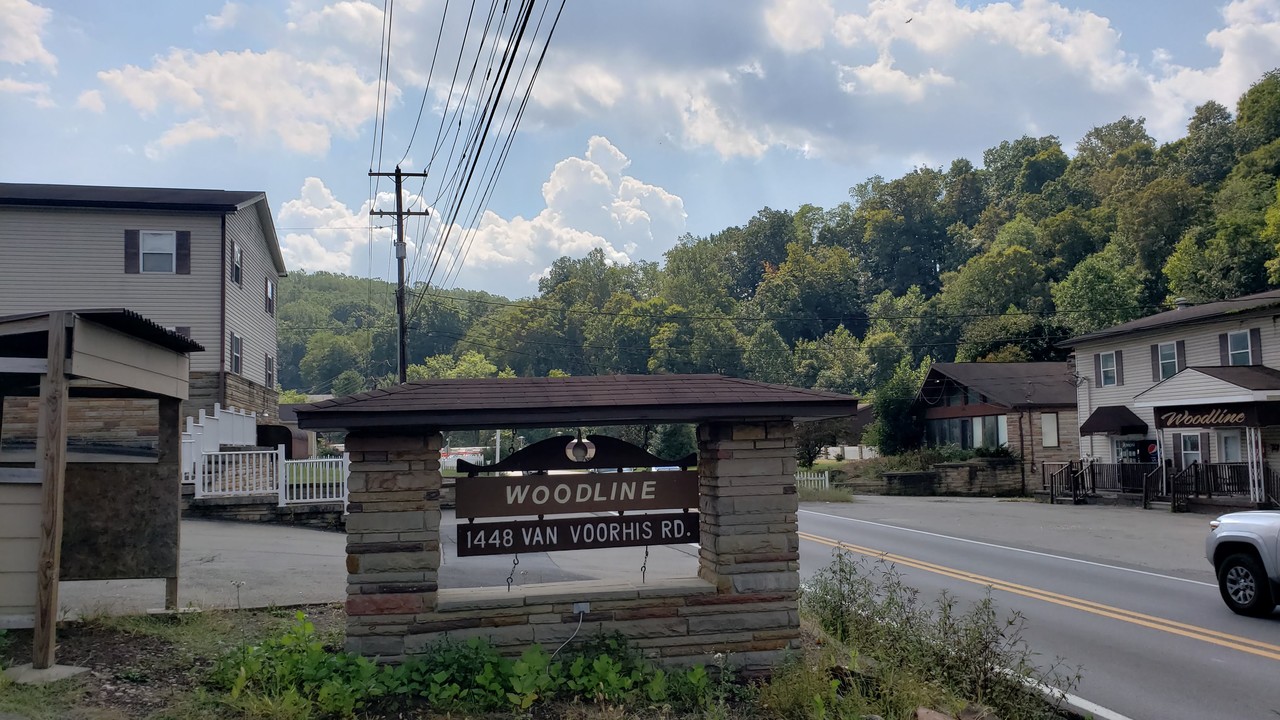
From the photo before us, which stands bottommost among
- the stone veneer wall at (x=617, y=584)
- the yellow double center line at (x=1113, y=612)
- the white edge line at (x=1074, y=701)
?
the yellow double center line at (x=1113, y=612)

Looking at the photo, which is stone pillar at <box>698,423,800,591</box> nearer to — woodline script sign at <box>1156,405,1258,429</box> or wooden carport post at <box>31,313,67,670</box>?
wooden carport post at <box>31,313,67,670</box>

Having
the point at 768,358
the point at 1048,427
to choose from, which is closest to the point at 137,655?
the point at 1048,427

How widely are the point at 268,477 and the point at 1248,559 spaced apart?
17.3 meters

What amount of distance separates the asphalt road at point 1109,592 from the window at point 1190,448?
531cm

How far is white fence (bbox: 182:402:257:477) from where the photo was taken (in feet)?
62.2

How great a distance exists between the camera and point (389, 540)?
7.25m

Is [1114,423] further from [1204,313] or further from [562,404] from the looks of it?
[562,404]

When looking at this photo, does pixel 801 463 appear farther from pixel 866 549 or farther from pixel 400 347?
pixel 866 549

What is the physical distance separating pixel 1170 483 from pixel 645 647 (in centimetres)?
2771

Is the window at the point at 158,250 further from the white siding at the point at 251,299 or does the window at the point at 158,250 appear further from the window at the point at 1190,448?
the window at the point at 1190,448

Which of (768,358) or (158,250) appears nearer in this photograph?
(158,250)

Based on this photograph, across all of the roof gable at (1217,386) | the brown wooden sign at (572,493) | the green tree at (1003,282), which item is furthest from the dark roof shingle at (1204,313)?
the green tree at (1003,282)

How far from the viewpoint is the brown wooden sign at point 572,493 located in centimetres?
766

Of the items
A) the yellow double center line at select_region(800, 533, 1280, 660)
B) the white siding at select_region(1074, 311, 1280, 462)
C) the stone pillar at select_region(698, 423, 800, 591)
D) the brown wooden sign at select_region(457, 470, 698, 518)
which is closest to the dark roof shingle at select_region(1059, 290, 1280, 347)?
the white siding at select_region(1074, 311, 1280, 462)
